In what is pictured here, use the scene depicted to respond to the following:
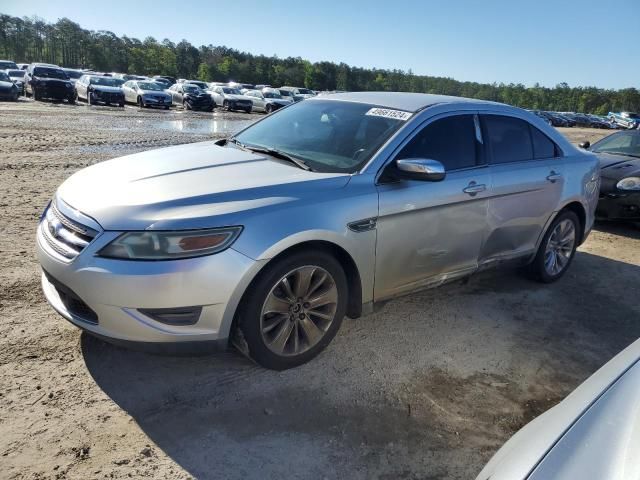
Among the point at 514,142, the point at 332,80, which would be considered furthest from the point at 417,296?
the point at 332,80

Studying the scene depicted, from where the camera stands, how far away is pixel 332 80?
9456 centimetres

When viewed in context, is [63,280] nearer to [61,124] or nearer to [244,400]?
[244,400]

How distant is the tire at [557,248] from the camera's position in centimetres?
505

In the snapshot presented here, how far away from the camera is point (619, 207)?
7.46 meters

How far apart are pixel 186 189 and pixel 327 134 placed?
4.35 ft

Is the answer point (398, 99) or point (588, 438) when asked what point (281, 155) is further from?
point (588, 438)

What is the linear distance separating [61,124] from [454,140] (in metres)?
15.7

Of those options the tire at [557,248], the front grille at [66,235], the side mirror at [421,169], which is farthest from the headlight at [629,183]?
the front grille at [66,235]

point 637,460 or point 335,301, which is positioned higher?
point 637,460

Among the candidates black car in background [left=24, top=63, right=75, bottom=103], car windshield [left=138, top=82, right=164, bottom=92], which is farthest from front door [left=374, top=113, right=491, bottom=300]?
car windshield [left=138, top=82, right=164, bottom=92]

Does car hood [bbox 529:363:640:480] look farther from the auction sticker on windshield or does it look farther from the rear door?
the rear door

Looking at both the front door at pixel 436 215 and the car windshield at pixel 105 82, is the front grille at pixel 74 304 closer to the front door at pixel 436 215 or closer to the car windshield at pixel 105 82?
the front door at pixel 436 215

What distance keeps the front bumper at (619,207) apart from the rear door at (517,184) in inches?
123

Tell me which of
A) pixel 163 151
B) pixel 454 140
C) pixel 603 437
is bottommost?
pixel 603 437
